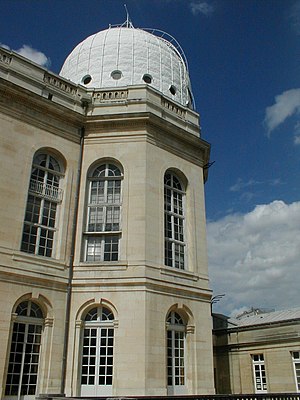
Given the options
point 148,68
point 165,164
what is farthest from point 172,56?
point 165,164

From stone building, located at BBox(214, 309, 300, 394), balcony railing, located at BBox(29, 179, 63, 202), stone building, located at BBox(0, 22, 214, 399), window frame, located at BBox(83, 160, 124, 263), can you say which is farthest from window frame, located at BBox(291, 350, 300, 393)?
balcony railing, located at BBox(29, 179, 63, 202)

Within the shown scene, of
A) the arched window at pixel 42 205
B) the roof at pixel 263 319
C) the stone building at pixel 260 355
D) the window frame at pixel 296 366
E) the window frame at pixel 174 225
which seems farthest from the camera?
the roof at pixel 263 319

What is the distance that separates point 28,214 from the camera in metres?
16.6

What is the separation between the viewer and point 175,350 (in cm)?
1672

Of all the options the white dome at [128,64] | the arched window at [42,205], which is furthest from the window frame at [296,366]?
the white dome at [128,64]

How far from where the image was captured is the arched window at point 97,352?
49.9 feet

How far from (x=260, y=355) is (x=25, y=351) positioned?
12189mm

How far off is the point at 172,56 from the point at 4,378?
20.0 metres

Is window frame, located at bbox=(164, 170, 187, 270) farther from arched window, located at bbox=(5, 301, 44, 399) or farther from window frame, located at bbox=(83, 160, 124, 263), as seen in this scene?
arched window, located at bbox=(5, 301, 44, 399)

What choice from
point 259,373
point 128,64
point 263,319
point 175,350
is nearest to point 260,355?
point 259,373

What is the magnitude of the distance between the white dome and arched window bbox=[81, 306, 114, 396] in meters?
12.5

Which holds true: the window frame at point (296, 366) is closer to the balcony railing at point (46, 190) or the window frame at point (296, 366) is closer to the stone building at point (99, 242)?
the stone building at point (99, 242)

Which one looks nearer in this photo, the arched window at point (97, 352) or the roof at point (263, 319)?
the arched window at point (97, 352)

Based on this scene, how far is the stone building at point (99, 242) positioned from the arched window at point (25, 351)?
4 cm
